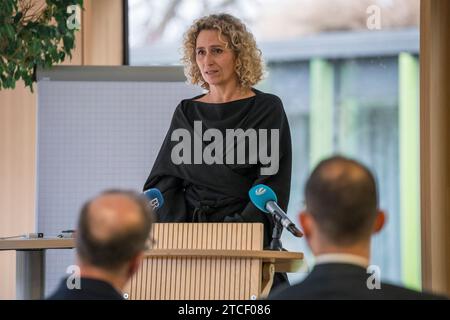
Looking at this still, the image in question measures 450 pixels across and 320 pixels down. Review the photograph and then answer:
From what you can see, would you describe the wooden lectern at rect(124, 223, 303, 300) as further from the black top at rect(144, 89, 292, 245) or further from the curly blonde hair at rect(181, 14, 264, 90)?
the curly blonde hair at rect(181, 14, 264, 90)

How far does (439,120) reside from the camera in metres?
5.82

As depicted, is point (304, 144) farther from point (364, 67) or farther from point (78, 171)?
point (78, 171)

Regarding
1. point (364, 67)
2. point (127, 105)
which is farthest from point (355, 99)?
point (127, 105)

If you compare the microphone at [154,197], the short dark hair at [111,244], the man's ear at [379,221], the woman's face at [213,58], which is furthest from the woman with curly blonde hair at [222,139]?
the short dark hair at [111,244]

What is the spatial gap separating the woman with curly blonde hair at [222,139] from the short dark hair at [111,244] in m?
1.80

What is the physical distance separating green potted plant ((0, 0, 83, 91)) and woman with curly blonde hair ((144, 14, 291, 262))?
130cm

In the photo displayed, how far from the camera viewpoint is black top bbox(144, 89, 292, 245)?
3650 mm

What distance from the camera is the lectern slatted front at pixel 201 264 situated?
119 inches

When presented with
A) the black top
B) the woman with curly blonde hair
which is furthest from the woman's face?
the black top

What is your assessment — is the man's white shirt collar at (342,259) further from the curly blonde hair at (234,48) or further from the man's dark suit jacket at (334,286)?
the curly blonde hair at (234,48)

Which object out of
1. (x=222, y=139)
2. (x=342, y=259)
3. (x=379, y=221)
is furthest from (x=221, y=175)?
(x=342, y=259)

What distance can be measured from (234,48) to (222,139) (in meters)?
0.40

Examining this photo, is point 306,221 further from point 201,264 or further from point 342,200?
point 201,264
